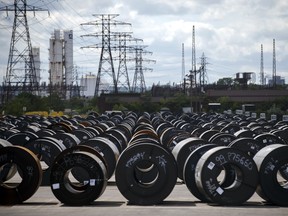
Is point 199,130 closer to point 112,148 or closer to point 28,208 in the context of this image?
point 112,148

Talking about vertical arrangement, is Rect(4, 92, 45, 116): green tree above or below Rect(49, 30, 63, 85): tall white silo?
below

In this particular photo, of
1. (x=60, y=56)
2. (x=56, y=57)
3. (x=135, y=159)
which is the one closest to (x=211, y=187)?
(x=135, y=159)

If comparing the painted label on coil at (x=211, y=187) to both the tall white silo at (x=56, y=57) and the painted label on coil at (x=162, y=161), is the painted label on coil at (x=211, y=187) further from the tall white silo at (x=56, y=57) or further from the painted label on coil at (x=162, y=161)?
the tall white silo at (x=56, y=57)

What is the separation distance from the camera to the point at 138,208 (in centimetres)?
2091

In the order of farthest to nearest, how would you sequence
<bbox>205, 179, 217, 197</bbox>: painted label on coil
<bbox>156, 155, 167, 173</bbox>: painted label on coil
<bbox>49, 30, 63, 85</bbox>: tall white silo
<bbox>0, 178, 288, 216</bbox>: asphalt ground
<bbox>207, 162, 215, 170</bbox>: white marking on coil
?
<bbox>49, 30, 63, 85</bbox>: tall white silo → <bbox>156, 155, 167, 173</bbox>: painted label on coil → <bbox>207, 162, 215, 170</bbox>: white marking on coil → <bbox>205, 179, 217, 197</bbox>: painted label on coil → <bbox>0, 178, 288, 216</bbox>: asphalt ground

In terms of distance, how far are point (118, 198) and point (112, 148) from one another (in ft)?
23.9

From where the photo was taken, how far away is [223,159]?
71.7 ft

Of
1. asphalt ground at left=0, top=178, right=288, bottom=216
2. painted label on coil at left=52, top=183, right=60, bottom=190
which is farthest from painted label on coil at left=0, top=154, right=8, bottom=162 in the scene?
painted label on coil at left=52, top=183, right=60, bottom=190

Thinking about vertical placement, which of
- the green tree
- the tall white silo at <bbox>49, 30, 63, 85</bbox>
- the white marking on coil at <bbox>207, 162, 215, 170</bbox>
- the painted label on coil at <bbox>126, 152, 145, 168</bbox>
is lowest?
the white marking on coil at <bbox>207, 162, 215, 170</bbox>

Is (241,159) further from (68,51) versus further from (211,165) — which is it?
(68,51)

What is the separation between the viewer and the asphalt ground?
1969 cm

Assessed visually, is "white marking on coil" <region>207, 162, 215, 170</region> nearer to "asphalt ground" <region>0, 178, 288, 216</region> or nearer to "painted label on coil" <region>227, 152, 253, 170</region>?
"painted label on coil" <region>227, 152, 253, 170</region>

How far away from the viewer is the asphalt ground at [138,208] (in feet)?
64.6

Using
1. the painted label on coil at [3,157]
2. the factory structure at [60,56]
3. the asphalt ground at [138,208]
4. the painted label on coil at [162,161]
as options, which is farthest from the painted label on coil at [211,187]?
the factory structure at [60,56]
